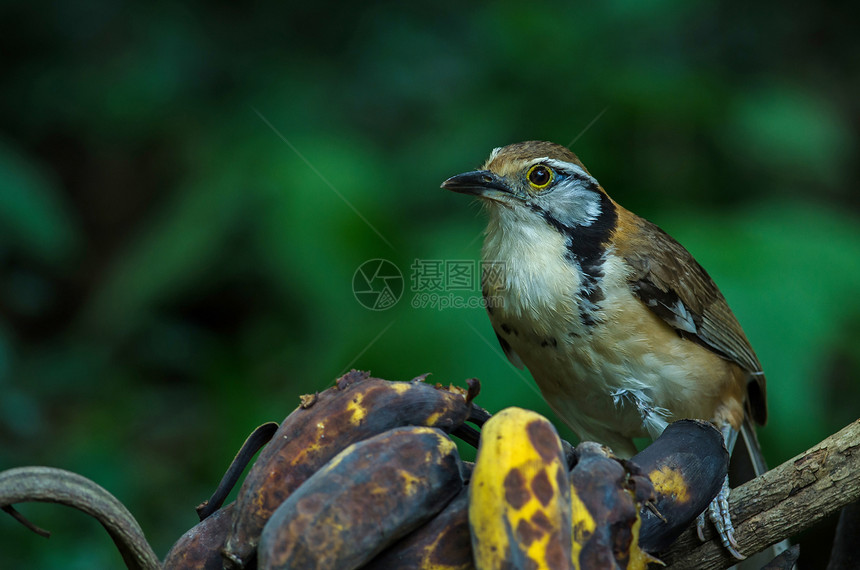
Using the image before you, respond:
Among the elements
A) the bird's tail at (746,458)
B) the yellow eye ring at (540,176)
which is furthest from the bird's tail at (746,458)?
the yellow eye ring at (540,176)

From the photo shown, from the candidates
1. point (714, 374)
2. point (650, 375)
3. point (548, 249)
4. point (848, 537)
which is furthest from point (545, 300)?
point (848, 537)

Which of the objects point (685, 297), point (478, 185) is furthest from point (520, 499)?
point (685, 297)

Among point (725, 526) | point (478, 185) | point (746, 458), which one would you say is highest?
point (478, 185)

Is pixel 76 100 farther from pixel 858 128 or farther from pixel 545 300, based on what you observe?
pixel 858 128

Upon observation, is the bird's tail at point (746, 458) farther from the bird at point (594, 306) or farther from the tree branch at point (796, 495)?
the tree branch at point (796, 495)

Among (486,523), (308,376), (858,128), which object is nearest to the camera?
(486,523)

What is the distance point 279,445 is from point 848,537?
A: 158 cm

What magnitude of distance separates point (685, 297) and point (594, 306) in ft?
1.67

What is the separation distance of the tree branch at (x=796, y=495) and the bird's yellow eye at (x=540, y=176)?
141cm

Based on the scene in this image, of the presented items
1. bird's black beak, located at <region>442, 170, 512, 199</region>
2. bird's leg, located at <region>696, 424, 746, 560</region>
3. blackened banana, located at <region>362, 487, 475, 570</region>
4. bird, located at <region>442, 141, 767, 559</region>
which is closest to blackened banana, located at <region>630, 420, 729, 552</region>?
bird's leg, located at <region>696, 424, 746, 560</region>

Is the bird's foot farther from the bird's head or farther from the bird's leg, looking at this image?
the bird's head

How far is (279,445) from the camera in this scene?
Result: 151 centimetres

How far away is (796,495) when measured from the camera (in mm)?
1867

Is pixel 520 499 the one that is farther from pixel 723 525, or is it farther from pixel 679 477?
pixel 723 525
